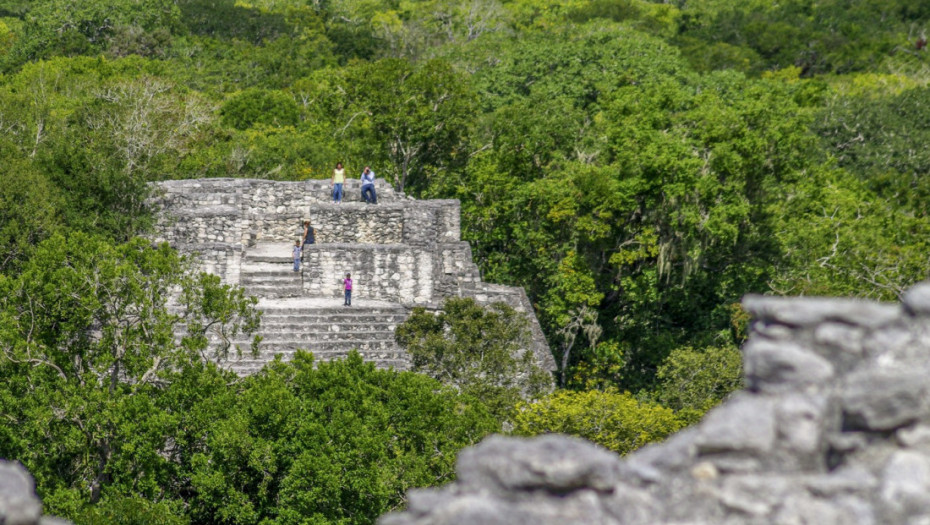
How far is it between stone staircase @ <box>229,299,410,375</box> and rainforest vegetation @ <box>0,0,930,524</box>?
33 centimetres

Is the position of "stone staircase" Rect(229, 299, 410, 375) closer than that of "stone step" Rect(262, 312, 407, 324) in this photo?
Yes

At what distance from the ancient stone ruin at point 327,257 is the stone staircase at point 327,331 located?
0.05ft

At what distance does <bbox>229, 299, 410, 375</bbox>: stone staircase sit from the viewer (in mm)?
19812

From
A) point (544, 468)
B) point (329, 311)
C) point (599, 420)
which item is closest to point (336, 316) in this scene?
point (329, 311)

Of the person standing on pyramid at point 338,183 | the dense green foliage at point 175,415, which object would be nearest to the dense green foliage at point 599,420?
Answer: the dense green foliage at point 175,415

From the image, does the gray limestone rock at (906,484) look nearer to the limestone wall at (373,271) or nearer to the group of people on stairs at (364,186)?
the limestone wall at (373,271)

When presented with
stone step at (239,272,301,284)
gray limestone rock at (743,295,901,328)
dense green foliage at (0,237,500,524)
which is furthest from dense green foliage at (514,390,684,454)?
gray limestone rock at (743,295,901,328)

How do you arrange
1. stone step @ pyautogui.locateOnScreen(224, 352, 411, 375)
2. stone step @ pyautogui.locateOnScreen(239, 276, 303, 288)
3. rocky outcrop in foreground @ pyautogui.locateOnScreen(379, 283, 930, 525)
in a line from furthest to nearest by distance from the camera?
1. stone step @ pyautogui.locateOnScreen(239, 276, 303, 288)
2. stone step @ pyautogui.locateOnScreen(224, 352, 411, 375)
3. rocky outcrop in foreground @ pyautogui.locateOnScreen(379, 283, 930, 525)

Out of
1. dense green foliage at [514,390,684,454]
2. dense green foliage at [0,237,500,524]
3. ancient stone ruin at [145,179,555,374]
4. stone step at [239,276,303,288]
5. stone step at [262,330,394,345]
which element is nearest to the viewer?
dense green foliage at [0,237,500,524]

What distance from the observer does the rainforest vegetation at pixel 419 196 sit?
16.4 m

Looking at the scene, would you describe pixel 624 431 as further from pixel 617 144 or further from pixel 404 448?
pixel 617 144

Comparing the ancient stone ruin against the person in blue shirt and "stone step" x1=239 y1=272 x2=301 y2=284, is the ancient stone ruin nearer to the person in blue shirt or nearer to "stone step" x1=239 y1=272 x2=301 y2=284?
"stone step" x1=239 y1=272 x2=301 y2=284

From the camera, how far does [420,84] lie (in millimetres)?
31797

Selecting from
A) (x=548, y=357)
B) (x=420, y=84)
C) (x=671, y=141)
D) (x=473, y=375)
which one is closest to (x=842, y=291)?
(x=671, y=141)
